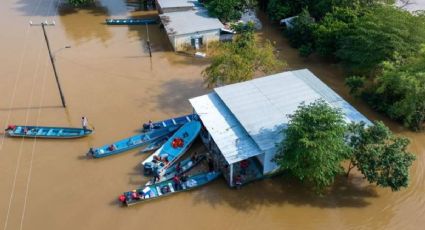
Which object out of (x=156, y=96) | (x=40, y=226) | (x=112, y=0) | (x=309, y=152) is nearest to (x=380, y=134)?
(x=309, y=152)

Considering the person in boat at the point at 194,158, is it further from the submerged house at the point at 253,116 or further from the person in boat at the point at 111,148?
the person in boat at the point at 111,148

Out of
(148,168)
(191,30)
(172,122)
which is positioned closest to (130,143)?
(148,168)

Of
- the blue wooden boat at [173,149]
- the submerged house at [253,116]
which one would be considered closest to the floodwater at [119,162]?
the blue wooden boat at [173,149]

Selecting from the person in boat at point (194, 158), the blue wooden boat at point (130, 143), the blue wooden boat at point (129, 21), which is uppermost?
the blue wooden boat at point (129, 21)

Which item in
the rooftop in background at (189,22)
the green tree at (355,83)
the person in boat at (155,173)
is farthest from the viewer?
the rooftop in background at (189,22)

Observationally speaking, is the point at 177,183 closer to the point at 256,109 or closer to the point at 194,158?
the point at 194,158
